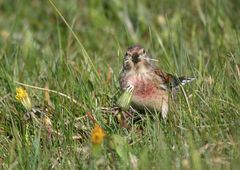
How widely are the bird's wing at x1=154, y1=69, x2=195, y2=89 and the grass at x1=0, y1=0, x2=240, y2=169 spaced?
6 cm

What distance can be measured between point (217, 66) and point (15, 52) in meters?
1.66

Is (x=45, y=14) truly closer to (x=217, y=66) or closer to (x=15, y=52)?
(x=15, y=52)

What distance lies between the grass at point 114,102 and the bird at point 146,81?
0.10 m

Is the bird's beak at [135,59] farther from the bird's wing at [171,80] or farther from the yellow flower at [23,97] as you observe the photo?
the yellow flower at [23,97]

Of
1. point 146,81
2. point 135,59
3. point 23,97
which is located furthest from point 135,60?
point 23,97

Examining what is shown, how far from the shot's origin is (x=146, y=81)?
516 cm

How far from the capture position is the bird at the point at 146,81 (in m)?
4.95

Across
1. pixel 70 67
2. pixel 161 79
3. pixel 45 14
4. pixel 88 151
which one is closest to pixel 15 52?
pixel 70 67

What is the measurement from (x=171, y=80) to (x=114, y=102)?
16.2 inches

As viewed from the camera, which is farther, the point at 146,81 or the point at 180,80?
the point at 146,81

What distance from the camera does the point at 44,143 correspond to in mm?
4457

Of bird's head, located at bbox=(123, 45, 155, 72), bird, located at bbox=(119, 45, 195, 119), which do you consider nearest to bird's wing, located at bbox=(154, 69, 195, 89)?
bird, located at bbox=(119, 45, 195, 119)

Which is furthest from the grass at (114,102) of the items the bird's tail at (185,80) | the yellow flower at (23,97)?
the yellow flower at (23,97)

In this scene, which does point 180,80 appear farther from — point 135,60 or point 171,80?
point 135,60
